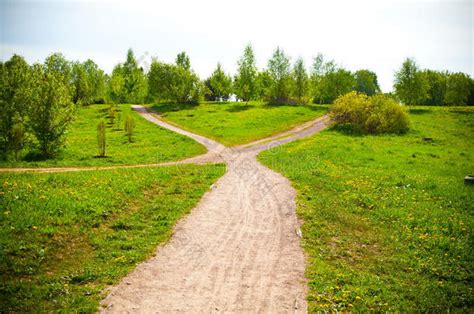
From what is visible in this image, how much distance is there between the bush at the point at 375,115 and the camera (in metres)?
48.0

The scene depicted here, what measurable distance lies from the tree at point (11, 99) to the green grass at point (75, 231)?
50.3 feet

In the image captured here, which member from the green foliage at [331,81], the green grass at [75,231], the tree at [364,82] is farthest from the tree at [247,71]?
the tree at [364,82]

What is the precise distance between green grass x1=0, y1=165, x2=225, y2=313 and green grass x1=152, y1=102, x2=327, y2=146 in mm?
24434

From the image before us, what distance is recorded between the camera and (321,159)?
1225 inches

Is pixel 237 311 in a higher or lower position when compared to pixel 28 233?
lower

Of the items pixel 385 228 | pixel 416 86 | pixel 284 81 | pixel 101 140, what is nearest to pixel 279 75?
pixel 284 81

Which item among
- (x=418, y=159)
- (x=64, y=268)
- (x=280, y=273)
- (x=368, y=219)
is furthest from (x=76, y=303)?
(x=418, y=159)

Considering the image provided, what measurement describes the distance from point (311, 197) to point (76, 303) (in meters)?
Answer: 14.6

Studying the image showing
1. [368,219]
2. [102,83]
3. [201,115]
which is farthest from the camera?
[102,83]

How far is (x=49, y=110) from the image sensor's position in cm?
2962

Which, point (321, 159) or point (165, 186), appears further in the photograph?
point (321, 159)

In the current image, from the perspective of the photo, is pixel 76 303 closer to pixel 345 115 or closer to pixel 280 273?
pixel 280 273

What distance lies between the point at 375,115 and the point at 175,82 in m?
53.8

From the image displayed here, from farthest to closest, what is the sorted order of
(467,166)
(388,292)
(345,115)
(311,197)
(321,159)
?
(345,115), (321,159), (467,166), (311,197), (388,292)
